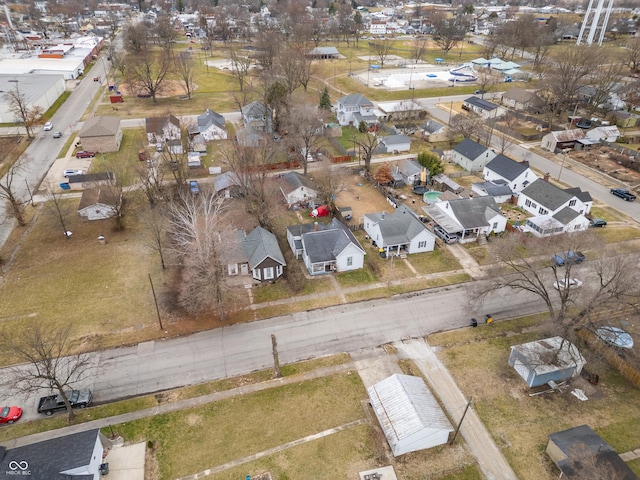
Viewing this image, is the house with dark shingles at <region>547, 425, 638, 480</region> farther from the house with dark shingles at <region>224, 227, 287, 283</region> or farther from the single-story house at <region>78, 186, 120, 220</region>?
the single-story house at <region>78, 186, 120, 220</region>

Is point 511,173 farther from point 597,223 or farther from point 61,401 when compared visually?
point 61,401

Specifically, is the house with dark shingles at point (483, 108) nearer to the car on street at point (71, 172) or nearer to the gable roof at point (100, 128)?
the gable roof at point (100, 128)

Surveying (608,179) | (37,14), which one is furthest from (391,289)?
(37,14)

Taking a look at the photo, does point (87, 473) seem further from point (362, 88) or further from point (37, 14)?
point (37, 14)

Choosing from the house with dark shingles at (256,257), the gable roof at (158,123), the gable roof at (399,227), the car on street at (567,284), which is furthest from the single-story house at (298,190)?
the car on street at (567,284)

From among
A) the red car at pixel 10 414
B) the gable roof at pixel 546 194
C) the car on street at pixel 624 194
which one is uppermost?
the gable roof at pixel 546 194

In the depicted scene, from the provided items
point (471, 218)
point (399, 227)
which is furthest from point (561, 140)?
point (399, 227)
